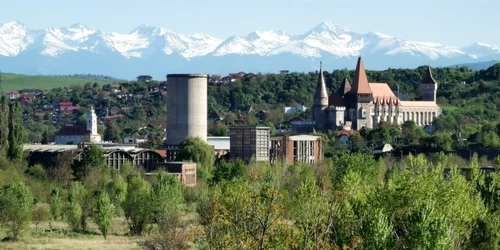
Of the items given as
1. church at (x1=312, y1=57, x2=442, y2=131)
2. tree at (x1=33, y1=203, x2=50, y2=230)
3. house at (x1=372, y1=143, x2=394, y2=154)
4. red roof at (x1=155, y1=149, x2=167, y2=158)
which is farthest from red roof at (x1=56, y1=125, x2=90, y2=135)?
tree at (x1=33, y1=203, x2=50, y2=230)

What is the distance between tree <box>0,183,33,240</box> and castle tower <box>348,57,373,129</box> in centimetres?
8991

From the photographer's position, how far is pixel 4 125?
10331 cm

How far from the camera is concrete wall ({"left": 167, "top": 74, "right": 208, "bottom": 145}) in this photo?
126 meters

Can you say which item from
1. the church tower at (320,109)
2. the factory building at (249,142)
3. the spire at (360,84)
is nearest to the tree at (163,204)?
the factory building at (249,142)

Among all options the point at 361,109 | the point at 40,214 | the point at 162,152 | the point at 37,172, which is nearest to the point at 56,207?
the point at 40,214

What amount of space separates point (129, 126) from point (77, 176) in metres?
80.8

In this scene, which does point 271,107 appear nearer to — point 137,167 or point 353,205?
point 137,167

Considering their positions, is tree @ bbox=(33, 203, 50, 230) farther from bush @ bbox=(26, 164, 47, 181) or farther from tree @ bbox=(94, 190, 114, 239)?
bush @ bbox=(26, 164, 47, 181)

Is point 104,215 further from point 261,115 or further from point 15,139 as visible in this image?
point 261,115

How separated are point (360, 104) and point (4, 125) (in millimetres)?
61858

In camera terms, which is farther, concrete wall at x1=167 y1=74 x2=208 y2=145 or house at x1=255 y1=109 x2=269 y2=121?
house at x1=255 y1=109 x2=269 y2=121

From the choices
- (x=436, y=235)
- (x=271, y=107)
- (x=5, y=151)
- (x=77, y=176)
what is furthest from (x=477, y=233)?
(x=271, y=107)

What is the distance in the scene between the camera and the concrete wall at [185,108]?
4951 inches

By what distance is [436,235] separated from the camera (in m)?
39.8
